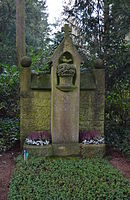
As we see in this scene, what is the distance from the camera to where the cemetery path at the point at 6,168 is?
2710 mm

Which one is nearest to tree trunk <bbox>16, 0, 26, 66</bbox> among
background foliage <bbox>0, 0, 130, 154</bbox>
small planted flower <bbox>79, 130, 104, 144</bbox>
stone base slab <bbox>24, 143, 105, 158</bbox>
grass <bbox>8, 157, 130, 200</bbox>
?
background foliage <bbox>0, 0, 130, 154</bbox>

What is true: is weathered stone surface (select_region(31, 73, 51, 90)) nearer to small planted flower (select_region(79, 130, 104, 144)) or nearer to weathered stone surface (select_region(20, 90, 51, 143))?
weathered stone surface (select_region(20, 90, 51, 143))

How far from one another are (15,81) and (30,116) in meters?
2.04

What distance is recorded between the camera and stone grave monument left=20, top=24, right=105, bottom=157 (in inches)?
149

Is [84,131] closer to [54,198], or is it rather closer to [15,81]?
[54,198]

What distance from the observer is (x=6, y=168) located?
135 inches

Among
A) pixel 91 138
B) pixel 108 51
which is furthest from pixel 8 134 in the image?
pixel 108 51

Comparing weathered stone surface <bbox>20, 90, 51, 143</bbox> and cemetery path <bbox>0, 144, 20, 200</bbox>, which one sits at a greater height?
weathered stone surface <bbox>20, 90, 51, 143</bbox>

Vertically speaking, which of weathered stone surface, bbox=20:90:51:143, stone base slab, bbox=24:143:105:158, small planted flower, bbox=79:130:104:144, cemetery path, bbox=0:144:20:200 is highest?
weathered stone surface, bbox=20:90:51:143

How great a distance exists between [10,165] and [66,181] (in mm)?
1302

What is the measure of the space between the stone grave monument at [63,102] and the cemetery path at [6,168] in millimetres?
396

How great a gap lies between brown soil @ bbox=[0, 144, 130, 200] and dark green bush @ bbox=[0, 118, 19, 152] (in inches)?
6.2

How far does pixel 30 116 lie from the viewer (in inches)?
164

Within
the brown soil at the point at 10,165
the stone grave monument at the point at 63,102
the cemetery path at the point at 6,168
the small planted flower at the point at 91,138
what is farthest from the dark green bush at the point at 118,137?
the cemetery path at the point at 6,168
